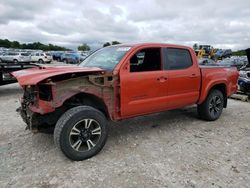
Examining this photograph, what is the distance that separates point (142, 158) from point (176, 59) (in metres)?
2.34

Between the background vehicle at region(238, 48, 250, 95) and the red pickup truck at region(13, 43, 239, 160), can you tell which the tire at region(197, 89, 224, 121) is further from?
the background vehicle at region(238, 48, 250, 95)

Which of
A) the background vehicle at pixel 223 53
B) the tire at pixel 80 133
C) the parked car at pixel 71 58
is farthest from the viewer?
the background vehicle at pixel 223 53

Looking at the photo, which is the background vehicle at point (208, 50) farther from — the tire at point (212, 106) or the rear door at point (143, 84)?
the rear door at point (143, 84)

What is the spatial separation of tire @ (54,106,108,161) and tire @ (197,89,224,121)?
2937 mm

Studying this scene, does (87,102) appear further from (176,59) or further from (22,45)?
(22,45)

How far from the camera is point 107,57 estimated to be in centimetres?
496

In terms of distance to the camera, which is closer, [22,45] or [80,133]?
[80,133]

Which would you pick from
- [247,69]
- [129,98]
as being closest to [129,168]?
[129,98]

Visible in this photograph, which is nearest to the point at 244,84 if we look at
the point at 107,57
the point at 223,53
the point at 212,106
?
the point at 212,106

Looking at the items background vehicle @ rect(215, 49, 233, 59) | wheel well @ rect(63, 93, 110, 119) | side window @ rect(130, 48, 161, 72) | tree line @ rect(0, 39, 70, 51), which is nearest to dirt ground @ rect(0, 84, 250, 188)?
wheel well @ rect(63, 93, 110, 119)

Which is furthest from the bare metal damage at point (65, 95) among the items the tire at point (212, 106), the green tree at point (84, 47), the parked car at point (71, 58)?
the green tree at point (84, 47)

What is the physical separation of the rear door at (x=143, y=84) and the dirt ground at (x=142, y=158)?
0.66m

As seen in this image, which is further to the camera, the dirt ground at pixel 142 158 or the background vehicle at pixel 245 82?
the background vehicle at pixel 245 82

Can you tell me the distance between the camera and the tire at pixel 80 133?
3750mm
